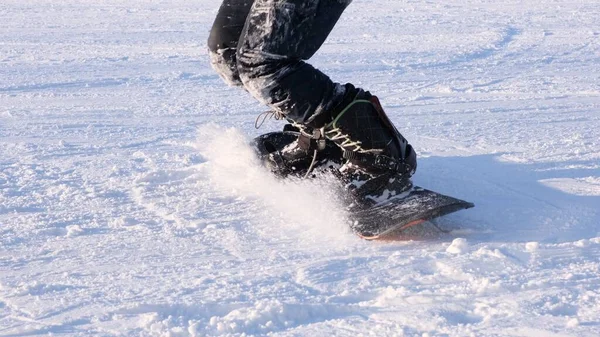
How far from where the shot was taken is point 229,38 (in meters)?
3.14

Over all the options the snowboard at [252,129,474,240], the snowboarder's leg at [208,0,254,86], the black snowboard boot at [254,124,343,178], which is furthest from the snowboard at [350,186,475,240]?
the snowboarder's leg at [208,0,254,86]

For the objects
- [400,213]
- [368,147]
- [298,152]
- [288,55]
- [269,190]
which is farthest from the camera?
[298,152]

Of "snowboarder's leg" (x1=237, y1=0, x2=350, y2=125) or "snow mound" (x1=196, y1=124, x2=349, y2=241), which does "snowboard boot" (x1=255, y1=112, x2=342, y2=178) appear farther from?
"snowboarder's leg" (x1=237, y1=0, x2=350, y2=125)

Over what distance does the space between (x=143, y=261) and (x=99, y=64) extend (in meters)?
3.87

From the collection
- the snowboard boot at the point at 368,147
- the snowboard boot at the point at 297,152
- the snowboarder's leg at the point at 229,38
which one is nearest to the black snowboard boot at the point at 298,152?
the snowboard boot at the point at 297,152

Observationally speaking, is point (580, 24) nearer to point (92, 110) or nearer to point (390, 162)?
point (92, 110)

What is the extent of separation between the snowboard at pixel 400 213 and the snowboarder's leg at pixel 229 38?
746 millimetres

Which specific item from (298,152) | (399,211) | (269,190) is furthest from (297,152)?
(399,211)

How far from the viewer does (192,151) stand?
12.2ft

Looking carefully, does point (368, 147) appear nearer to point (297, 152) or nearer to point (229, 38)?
point (297, 152)

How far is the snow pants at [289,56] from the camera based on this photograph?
2.76 m

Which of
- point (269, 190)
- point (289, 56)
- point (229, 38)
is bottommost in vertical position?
point (269, 190)

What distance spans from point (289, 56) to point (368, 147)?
400mm

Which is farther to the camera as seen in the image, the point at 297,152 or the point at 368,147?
the point at 297,152
